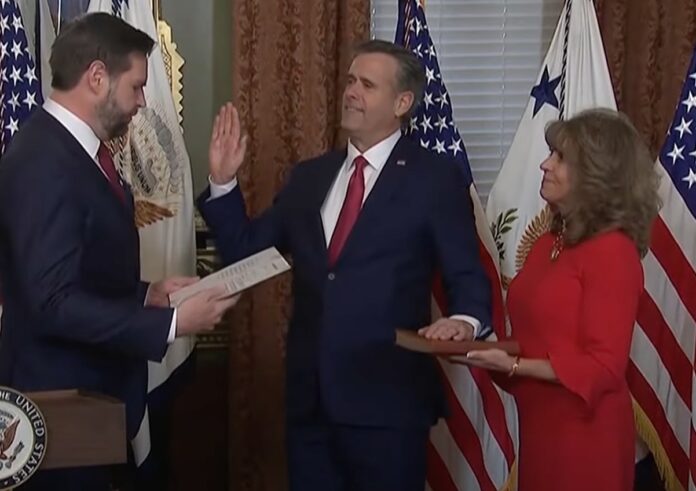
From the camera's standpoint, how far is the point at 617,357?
2.09 m

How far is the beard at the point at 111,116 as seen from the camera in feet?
6.79

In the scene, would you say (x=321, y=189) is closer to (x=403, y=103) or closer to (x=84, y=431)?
(x=403, y=103)

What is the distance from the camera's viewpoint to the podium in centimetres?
164

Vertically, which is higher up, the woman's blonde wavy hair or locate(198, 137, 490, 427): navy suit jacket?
the woman's blonde wavy hair

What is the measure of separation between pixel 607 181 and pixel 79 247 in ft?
3.42

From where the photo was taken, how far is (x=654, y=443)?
2959 millimetres

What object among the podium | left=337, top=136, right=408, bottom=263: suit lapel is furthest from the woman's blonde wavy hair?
the podium

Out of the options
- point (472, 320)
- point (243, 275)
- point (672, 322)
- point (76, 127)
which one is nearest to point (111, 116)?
point (76, 127)

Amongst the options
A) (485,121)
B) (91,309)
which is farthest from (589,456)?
(485,121)

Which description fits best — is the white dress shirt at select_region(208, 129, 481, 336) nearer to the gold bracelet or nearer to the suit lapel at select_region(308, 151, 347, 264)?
the suit lapel at select_region(308, 151, 347, 264)

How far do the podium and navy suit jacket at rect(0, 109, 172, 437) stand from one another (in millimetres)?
296

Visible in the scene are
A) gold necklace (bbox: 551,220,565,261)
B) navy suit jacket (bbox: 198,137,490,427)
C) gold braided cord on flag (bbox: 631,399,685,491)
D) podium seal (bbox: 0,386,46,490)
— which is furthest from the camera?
gold braided cord on flag (bbox: 631,399,685,491)

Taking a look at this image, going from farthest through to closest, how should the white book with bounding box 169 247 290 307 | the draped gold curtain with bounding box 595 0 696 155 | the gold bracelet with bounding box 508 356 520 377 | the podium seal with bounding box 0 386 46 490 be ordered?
1. the draped gold curtain with bounding box 595 0 696 155
2. the gold bracelet with bounding box 508 356 520 377
3. the white book with bounding box 169 247 290 307
4. the podium seal with bounding box 0 386 46 490

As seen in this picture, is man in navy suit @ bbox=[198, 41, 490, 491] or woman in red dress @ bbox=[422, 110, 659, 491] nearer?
woman in red dress @ bbox=[422, 110, 659, 491]
